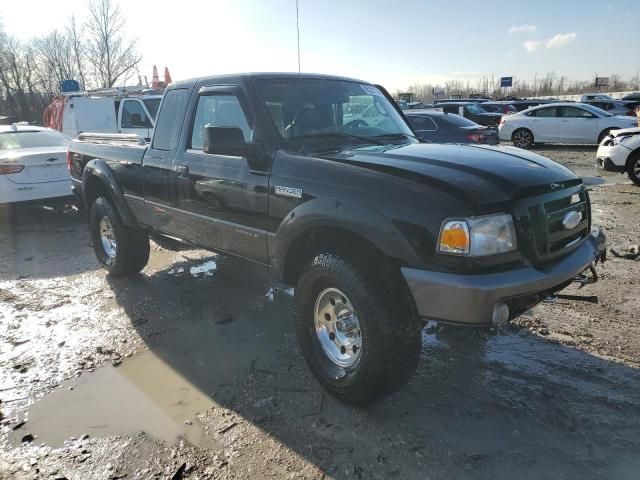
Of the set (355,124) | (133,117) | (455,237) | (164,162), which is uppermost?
(133,117)

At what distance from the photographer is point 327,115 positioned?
3746 mm

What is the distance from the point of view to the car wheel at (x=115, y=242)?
17.7ft

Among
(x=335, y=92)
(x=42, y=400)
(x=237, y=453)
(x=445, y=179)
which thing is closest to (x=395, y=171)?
(x=445, y=179)

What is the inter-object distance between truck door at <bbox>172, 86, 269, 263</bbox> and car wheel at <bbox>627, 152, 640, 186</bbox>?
9112 millimetres

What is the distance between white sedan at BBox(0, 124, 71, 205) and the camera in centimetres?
780

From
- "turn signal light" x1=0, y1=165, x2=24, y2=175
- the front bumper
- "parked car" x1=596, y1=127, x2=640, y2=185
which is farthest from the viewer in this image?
"parked car" x1=596, y1=127, x2=640, y2=185

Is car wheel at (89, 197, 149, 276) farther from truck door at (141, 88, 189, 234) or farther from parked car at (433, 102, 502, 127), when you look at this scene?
parked car at (433, 102, 502, 127)

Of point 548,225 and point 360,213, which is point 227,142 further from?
point 548,225

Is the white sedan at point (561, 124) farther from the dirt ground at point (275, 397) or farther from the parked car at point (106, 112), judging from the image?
the dirt ground at point (275, 397)

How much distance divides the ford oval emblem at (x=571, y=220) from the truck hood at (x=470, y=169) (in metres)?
0.19

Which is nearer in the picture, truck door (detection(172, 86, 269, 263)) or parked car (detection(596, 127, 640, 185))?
truck door (detection(172, 86, 269, 263))

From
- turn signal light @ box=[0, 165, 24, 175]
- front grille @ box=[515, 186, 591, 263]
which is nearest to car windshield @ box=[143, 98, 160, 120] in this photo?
turn signal light @ box=[0, 165, 24, 175]

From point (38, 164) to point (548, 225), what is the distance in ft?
25.8

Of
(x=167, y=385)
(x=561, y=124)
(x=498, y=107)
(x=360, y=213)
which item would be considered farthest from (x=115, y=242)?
(x=498, y=107)
